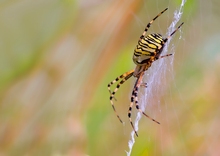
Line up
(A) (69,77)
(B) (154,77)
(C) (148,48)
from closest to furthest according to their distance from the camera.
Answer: (C) (148,48) → (B) (154,77) → (A) (69,77)

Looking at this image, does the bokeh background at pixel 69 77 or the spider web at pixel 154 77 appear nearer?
the spider web at pixel 154 77

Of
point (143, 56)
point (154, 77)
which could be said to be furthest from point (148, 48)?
point (154, 77)

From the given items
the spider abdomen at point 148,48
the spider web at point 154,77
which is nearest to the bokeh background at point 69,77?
the spider web at point 154,77

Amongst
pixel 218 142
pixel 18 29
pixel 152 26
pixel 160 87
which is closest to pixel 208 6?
pixel 152 26

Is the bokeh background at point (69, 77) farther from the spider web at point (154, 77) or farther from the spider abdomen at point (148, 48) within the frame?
the spider abdomen at point (148, 48)

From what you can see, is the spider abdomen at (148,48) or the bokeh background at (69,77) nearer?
the spider abdomen at (148,48)

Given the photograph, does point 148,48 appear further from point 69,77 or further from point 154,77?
point 69,77

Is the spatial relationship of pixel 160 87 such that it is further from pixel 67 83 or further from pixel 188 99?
pixel 67 83

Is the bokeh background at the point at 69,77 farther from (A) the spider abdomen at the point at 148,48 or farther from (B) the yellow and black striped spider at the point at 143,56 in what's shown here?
(A) the spider abdomen at the point at 148,48

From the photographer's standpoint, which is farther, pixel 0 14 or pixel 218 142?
pixel 0 14

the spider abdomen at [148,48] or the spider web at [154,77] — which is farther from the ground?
the spider abdomen at [148,48]

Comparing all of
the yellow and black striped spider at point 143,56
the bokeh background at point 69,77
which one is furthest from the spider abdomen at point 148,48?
the bokeh background at point 69,77
